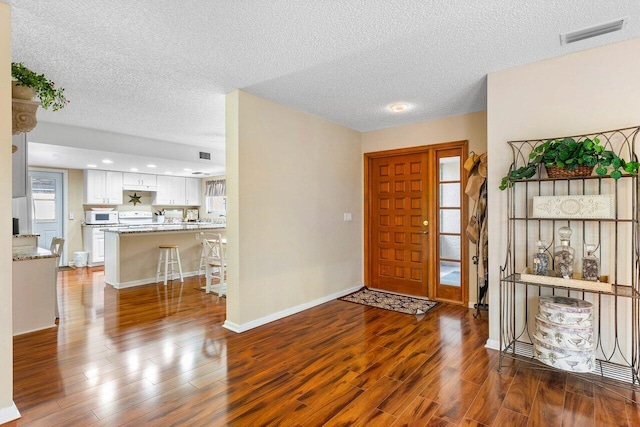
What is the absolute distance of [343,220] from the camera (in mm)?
4793

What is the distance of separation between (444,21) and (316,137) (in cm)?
236

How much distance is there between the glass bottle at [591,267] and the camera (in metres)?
2.31

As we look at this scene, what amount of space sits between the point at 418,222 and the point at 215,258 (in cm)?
311

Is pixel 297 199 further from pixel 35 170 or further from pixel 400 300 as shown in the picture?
pixel 35 170

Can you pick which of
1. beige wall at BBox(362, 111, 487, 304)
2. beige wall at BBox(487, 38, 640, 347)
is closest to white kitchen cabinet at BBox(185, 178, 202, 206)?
beige wall at BBox(362, 111, 487, 304)

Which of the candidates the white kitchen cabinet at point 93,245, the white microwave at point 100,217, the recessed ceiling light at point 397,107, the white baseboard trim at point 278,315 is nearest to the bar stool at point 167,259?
the white baseboard trim at point 278,315

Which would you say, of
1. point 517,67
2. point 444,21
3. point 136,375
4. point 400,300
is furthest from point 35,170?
point 517,67

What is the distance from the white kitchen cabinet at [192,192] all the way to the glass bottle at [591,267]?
9231mm

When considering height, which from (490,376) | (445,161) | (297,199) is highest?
(445,161)

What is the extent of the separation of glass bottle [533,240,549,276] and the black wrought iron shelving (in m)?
0.11

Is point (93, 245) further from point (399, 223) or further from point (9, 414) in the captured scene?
point (399, 223)

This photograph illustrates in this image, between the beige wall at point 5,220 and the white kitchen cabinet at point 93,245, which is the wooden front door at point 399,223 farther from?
the white kitchen cabinet at point 93,245

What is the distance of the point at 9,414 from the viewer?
1.91 m

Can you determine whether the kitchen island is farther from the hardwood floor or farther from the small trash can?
the small trash can
